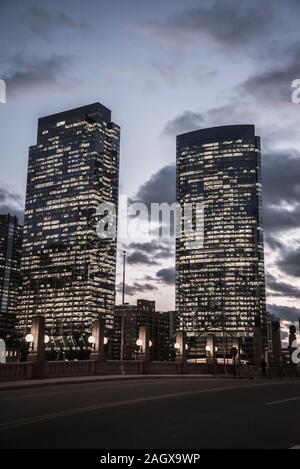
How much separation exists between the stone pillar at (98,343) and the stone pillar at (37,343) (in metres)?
5.76

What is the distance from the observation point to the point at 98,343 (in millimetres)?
40344

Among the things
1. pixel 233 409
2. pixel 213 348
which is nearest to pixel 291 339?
pixel 213 348

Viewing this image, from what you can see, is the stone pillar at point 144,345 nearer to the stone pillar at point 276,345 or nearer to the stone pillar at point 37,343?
the stone pillar at point 37,343

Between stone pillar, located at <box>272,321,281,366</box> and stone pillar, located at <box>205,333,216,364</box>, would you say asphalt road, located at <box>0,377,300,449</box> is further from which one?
stone pillar, located at <box>272,321,281,366</box>

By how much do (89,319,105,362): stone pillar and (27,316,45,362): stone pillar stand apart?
576 cm

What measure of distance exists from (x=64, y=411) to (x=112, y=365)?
26.8m

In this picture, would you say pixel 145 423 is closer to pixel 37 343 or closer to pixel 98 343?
pixel 37 343

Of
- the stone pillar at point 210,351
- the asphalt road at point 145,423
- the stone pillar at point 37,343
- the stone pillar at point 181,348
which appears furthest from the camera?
the stone pillar at point 210,351

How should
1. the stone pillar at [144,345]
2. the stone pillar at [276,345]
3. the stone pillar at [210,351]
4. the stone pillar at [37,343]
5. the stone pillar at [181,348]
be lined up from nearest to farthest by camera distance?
the stone pillar at [37,343], the stone pillar at [144,345], the stone pillar at [181,348], the stone pillar at [210,351], the stone pillar at [276,345]

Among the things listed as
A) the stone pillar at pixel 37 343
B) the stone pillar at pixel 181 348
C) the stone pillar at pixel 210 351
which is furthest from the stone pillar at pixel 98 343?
the stone pillar at pixel 210 351

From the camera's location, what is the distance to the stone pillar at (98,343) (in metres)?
40.0

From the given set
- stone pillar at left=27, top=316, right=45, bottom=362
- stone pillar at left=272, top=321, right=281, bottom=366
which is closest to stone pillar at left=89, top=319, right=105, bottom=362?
stone pillar at left=27, top=316, right=45, bottom=362
